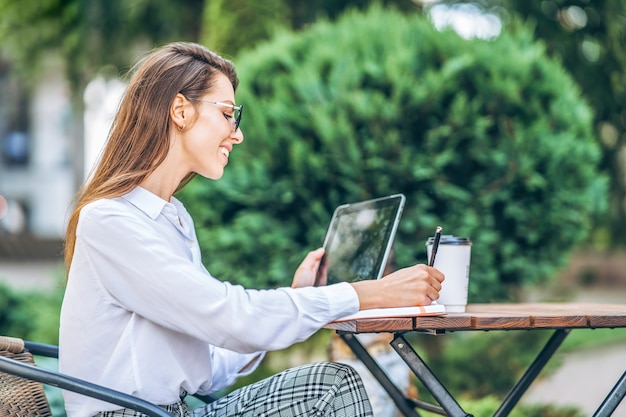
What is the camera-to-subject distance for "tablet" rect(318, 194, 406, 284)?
7.78ft

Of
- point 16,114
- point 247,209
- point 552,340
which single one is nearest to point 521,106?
point 247,209

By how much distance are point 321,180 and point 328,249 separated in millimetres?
2151

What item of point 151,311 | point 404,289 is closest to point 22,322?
point 151,311

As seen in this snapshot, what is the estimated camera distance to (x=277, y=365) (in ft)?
19.2

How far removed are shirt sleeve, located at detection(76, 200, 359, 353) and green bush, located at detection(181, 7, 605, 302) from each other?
2.88 metres

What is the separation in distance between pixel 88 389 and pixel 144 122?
0.68 meters

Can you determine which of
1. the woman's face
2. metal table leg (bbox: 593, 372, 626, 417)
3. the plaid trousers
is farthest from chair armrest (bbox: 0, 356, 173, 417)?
metal table leg (bbox: 593, 372, 626, 417)

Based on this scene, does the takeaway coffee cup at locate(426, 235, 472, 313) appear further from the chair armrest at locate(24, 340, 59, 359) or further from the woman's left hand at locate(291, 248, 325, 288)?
the chair armrest at locate(24, 340, 59, 359)

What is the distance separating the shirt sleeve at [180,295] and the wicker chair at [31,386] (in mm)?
189

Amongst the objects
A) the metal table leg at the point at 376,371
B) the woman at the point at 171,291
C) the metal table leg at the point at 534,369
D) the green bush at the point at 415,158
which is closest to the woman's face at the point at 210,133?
the woman at the point at 171,291

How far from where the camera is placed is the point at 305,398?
2.17 metres

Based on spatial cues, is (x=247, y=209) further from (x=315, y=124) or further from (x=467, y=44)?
(x=467, y=44)

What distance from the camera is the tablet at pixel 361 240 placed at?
7.78ft

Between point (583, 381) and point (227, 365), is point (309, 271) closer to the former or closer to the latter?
point (227, 365)
